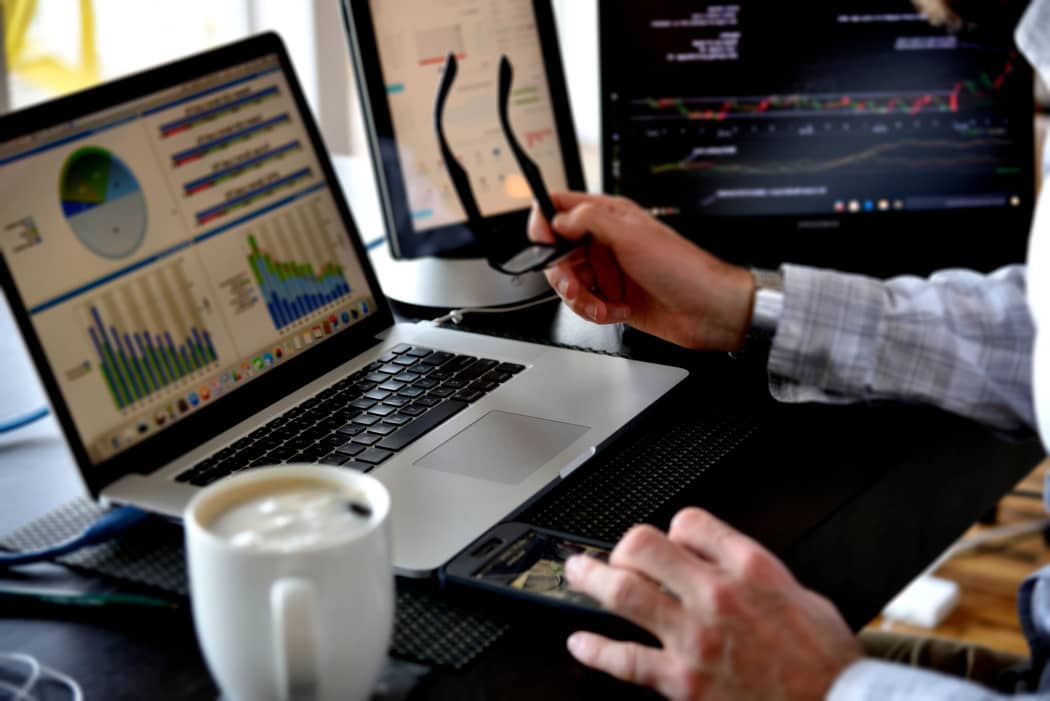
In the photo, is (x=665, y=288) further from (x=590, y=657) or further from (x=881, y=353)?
(x=590, y=657)

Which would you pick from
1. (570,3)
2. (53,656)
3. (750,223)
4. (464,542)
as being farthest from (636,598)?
(570,3)

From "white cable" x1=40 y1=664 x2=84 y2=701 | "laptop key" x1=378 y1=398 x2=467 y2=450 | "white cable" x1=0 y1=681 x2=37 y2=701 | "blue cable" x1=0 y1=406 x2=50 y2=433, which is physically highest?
"white cable" x1=0 y1=681 x2=37 y2=701

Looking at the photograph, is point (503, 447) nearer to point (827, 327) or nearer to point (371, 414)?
point (371, 414)

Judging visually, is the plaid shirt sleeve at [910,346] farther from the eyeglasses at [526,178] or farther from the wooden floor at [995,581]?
the wooden floor at [995,581]

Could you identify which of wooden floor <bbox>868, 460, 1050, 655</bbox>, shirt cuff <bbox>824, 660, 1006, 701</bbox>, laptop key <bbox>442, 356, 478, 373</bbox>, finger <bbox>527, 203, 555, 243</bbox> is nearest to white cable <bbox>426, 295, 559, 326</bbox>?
laptop key <bbox>442, 356, 478, 373</bbox>

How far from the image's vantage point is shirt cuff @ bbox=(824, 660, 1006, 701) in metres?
0.69

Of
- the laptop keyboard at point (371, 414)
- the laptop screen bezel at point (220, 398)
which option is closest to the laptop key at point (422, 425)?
the laptop keyboard at point (371, 414)

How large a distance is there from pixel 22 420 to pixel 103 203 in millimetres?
244

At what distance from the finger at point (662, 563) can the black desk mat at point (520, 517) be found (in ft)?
0.30

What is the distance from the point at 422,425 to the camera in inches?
38.3

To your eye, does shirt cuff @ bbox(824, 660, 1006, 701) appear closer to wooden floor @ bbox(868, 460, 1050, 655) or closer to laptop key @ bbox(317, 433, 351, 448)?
laptop key @ bbox(317, 433, 351, 448)

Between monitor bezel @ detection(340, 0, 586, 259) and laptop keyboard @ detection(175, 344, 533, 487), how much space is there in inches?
10.1

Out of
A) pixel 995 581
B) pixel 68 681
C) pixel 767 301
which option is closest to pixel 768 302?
pixel 767 301

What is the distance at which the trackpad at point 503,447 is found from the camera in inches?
35.7
